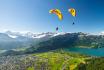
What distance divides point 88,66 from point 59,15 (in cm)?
15156

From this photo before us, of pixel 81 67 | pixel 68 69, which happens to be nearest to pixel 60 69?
pixel 68 69

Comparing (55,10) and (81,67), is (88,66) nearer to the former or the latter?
(81,67)

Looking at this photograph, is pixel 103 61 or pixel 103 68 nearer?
pixel 103 68

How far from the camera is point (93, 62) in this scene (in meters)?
Result: 192

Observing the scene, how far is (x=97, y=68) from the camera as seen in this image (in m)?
176

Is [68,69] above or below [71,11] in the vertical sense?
below

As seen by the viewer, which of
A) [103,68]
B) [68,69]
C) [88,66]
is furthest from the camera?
[68,69]

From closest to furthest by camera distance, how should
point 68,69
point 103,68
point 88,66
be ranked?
point 103,68, point 88,66, point 68,69

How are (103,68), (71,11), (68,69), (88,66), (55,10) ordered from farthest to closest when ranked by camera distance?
(68,69), (88,66), (103,68), (55,10), (71,11)

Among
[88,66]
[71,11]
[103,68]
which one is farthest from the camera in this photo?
[88,66]

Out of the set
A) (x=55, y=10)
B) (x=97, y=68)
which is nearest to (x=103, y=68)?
(x=97, y=68)

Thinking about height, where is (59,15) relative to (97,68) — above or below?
above

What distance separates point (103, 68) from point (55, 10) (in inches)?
5566

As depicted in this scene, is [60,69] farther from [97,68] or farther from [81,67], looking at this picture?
[97,68]
